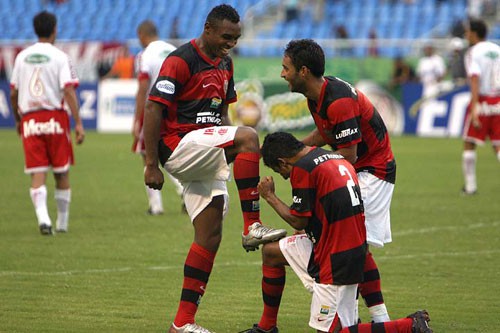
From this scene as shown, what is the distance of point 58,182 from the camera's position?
1128 cm

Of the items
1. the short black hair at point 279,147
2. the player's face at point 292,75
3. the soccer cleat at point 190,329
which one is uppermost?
the player's face at point 292,75

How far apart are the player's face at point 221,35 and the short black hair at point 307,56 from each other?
1.58 feet

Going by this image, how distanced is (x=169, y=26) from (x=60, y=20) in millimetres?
4228

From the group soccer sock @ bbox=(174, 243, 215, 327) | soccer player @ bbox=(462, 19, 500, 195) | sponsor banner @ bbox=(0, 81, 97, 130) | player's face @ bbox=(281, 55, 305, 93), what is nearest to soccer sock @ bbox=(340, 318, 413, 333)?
soccer sock @ bbox=(174, 243, 215, 327)

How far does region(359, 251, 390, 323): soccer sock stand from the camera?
22.1 ft

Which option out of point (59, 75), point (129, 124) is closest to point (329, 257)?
point (59, 75)

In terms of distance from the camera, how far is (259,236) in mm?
6328

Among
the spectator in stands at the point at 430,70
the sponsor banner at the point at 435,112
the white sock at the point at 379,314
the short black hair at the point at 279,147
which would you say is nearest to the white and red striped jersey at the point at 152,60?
the white sock at the point at 379,314

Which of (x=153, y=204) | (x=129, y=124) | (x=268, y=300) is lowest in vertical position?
(x=129, y=124)

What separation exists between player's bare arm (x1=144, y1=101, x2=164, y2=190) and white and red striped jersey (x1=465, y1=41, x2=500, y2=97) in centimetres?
879

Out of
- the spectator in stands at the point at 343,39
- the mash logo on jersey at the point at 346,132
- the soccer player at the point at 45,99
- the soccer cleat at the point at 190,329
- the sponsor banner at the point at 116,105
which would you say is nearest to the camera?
the mash logo on jersey at the point at 346,132

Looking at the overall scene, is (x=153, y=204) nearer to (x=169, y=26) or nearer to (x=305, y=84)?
(x=305, y=84)

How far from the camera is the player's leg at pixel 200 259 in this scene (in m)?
6.66

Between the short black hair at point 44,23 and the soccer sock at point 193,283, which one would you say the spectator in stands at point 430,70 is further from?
the soccer sock at point 193,283
